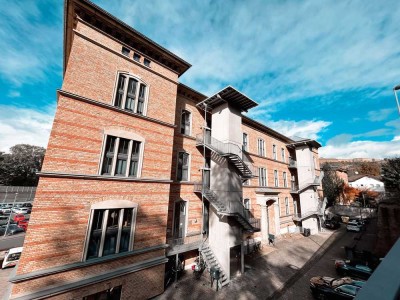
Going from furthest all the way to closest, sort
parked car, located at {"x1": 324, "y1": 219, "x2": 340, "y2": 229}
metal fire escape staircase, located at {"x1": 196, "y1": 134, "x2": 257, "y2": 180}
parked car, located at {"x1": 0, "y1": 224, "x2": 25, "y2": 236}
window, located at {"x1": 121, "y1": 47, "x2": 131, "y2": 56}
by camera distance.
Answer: parked car, located at {"x1": 324, "y1": 219, "x2": 340, "y2": 229} → parked car, located at {"x1": 0, "y1": 224, "x2": 25, "y2": 236} → metal fire escape staircase, located at {"x1": 196, "y1": 134, "x2": 257, "y2": 180} → window, located at {"x1": 121, "y1": 47, "x2": 131, "y2": 56}

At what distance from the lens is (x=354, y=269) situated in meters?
13.0

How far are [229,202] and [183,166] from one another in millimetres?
4469

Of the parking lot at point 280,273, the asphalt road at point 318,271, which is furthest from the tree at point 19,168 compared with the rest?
the asphalt road at point 318,271

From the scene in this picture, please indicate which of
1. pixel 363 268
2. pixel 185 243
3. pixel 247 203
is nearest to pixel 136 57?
pixel 185 243

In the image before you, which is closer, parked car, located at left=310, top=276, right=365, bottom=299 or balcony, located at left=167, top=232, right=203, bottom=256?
parked car, located at left=310, top=276, right=365, bottom=299

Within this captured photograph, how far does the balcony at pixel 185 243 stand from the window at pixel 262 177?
1042 centimetres

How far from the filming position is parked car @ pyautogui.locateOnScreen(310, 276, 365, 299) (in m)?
10.1

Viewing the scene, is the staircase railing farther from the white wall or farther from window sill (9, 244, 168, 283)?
the white wall

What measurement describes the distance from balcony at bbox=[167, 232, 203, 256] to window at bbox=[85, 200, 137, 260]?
3.29 m

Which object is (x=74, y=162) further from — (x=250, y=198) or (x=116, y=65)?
(x=250, y=198)

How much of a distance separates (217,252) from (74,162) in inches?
429

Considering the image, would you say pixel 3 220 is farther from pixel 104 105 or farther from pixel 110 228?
pixel 104 105

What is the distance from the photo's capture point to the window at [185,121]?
15.6 meters

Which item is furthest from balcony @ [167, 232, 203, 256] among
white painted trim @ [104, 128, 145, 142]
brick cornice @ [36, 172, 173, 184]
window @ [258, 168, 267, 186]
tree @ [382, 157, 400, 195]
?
tree @ [382, 157, 400, 195]
